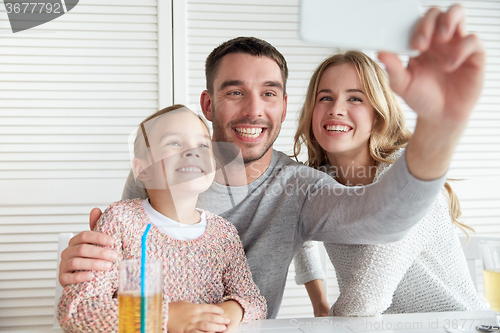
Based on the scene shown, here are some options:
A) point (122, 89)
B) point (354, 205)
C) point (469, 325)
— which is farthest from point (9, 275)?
point (469, 325)

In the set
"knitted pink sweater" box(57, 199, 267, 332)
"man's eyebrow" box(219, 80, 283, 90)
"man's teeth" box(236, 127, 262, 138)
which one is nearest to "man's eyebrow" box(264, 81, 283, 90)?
"man's eyebrow" box(219, 80, 283, 90)

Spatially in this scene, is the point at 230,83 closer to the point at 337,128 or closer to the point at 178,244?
the point at 337,128

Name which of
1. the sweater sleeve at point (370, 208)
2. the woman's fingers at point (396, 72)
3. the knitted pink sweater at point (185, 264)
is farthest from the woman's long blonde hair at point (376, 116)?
the woman's fingers at point (396, 72)

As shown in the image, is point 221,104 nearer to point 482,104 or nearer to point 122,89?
point 122,89

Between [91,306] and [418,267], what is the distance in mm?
719

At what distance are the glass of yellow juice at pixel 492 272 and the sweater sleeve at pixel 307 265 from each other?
535mm

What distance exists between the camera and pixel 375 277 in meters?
0.80

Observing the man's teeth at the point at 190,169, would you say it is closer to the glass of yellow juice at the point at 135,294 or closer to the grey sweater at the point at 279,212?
the grey sweater at the point at 279,212

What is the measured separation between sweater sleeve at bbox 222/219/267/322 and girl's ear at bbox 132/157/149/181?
0.80 feet

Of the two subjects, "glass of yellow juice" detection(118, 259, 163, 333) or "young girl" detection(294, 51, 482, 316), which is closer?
"glass of yellow juice" detection(118, 259, 163, 333)

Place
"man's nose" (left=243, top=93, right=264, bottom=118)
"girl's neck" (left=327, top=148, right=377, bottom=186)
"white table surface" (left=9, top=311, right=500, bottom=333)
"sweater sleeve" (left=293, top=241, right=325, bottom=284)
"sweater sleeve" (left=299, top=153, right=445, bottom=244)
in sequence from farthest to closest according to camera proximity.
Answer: "sweater sleeve" (left=293, top=241, right=325, bottom=284) → "girl's neck" (left=327, top=148, right=377, bottom=186) → "man's nose" (left=243, top=93, right=264, bottom=118) → "white table surface" (left=9, top=311, right=500, bottom=333) → "sweater sleeve" (left=299, top=153, right=445, bottom=244)

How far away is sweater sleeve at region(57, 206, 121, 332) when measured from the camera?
0.62m

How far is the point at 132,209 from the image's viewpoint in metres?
0.79

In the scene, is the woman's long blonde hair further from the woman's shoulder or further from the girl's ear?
the girl's ear
